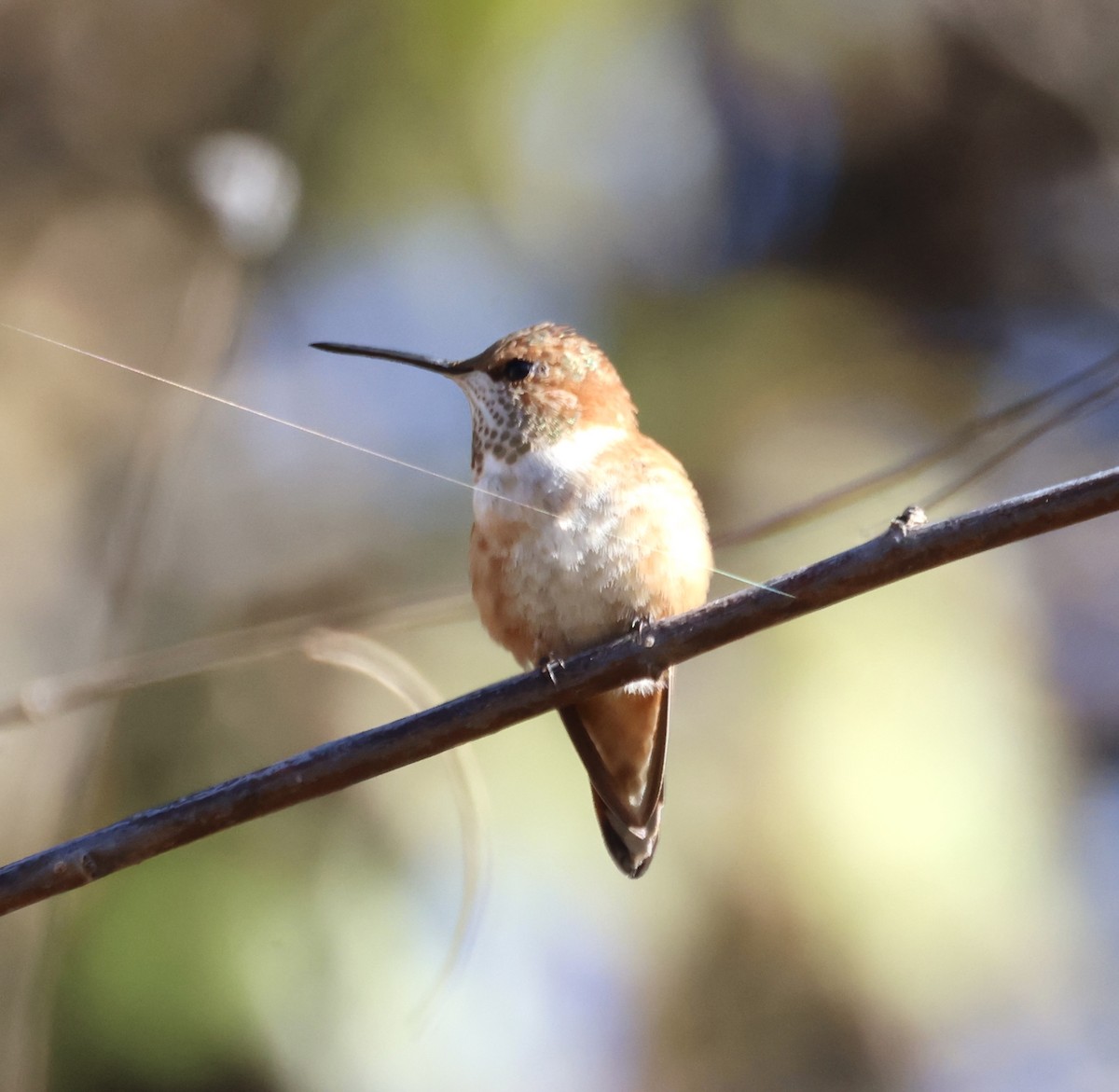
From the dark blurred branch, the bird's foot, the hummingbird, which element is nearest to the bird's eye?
the hummingbird

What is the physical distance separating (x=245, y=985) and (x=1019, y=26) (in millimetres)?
1980

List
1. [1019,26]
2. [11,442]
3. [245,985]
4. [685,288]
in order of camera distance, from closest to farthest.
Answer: [11,442] < [245,985] < [1019,26] < [685,288]

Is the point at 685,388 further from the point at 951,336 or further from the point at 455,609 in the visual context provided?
the point at 455,609

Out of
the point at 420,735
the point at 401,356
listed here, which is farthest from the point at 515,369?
the point at 420,735

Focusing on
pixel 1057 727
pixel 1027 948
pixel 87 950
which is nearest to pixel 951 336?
pixel 1057 727

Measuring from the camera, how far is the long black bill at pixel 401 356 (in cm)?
122

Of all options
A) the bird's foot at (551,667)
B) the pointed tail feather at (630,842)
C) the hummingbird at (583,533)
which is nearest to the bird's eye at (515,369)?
the hummingbird at (583,533)

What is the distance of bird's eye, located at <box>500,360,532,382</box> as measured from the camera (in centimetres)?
157

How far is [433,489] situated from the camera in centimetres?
169

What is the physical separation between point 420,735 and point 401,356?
59 centimetres

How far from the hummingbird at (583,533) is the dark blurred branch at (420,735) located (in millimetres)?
420

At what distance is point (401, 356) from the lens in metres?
1.34

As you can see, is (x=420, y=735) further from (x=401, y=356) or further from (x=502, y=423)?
(x=502, y=423)

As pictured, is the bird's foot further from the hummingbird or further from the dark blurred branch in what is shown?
the dark blurred branch
